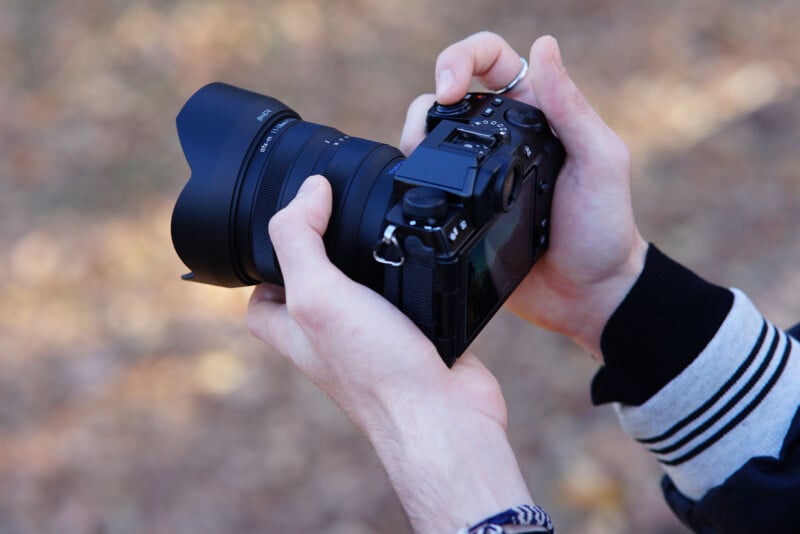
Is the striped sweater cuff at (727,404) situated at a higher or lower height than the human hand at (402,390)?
lower

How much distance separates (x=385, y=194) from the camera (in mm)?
1521

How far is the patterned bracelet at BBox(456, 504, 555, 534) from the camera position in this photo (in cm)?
118

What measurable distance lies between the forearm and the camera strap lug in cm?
22

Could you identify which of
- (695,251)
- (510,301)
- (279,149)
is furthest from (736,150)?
(279,149)

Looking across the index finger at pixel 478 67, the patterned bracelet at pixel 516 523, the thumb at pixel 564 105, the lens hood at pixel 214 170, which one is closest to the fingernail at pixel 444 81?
the index finger at pixel 478 67

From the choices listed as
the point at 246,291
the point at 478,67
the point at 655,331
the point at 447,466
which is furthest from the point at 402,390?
the point at 246,291

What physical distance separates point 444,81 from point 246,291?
1.71 metres

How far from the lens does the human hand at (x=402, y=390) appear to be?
1.25 m

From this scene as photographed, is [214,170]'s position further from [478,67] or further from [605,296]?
[605,296]

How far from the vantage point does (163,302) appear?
3.14 meters

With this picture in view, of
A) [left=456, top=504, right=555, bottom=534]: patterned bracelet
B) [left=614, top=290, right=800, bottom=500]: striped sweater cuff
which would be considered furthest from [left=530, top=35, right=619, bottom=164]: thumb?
[left=456, top=504, right=555, bottom=534]: patterned bracelet

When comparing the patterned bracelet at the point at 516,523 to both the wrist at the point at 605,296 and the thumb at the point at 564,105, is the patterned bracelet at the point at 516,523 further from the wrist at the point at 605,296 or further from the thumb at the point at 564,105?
the thumb at the point at 564,105

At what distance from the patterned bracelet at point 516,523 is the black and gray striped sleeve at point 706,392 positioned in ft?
1.67

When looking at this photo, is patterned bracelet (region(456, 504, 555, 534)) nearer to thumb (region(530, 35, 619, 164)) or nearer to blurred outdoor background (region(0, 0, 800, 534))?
thumb (region(530, 35, 619, 164))
